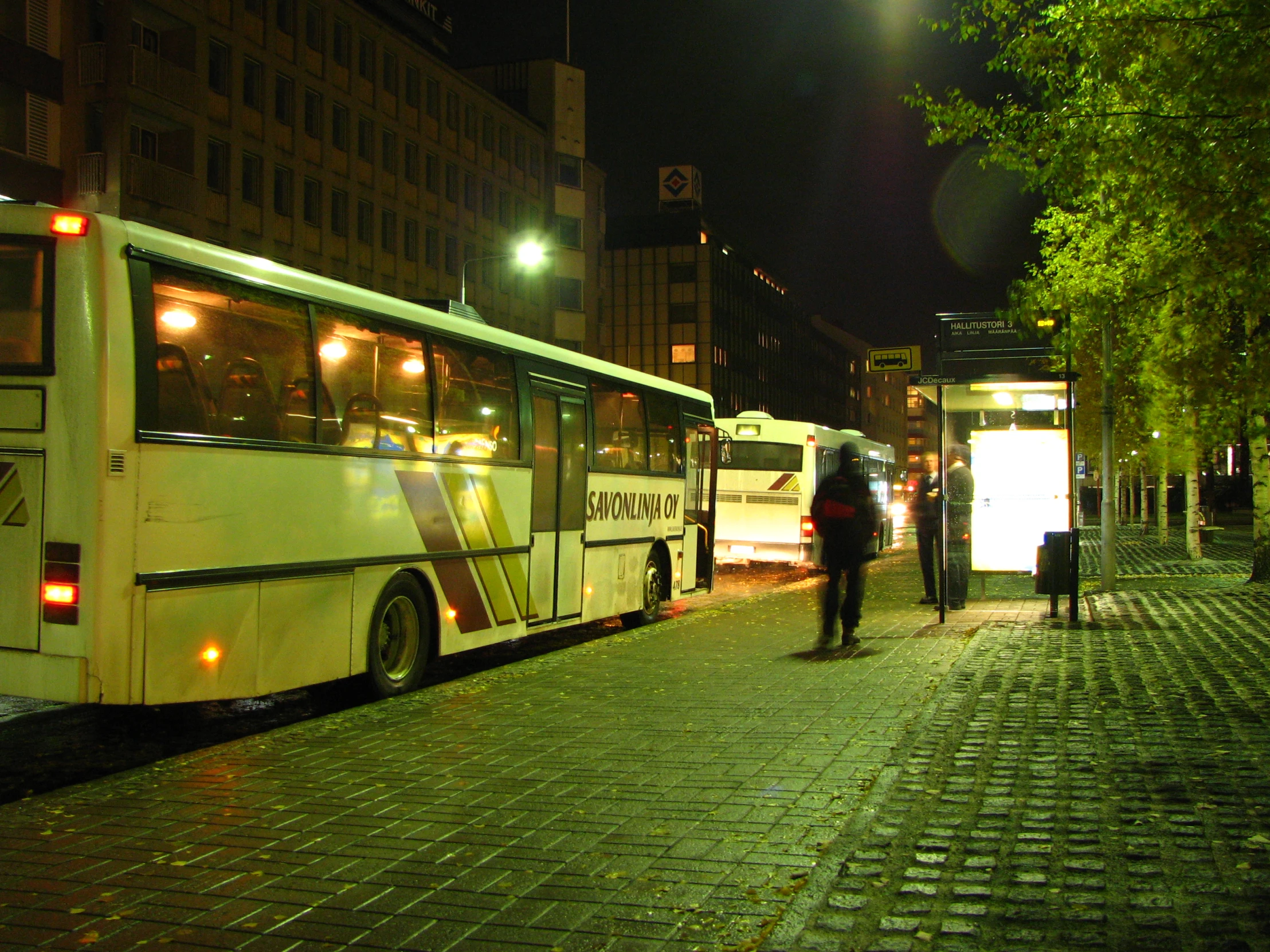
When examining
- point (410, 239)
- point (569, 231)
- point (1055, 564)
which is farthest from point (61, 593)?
point (569, 231)

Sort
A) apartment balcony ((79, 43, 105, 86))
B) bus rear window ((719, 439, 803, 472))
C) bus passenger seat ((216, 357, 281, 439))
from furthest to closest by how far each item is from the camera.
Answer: apartment balcony ((79, 43, 105, 86)), bus rear window ((719, 439, 803, 472)), bus passenger seat ((216, 357, 281, 439))

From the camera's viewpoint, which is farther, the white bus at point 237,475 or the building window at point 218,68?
the building window at point 218,68

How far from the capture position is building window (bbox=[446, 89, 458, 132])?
5359 centimetres

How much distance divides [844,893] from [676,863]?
2.56 ft

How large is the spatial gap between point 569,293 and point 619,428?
4763 centimetres

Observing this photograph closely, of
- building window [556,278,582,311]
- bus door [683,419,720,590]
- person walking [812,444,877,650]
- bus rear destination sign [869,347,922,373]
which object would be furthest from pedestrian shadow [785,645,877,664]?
building window [556,278,582,311]

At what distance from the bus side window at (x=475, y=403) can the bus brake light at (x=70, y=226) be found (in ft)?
12.0

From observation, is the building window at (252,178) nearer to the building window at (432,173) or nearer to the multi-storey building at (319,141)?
the multi-storey building at (319,141)

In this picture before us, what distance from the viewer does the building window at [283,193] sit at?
41562 millimetres

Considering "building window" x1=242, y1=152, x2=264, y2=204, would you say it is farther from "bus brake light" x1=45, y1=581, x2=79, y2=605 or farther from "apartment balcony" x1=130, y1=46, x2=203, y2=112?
"bus brake light" x1=45, y1=581, x2=79, y2=605

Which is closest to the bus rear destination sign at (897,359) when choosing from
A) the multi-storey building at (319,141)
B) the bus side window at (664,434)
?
the bus side window at (664,434)

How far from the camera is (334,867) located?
202 inches

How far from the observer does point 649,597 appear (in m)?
15.5

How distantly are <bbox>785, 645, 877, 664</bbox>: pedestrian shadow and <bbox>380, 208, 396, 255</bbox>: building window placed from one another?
39386 mm
